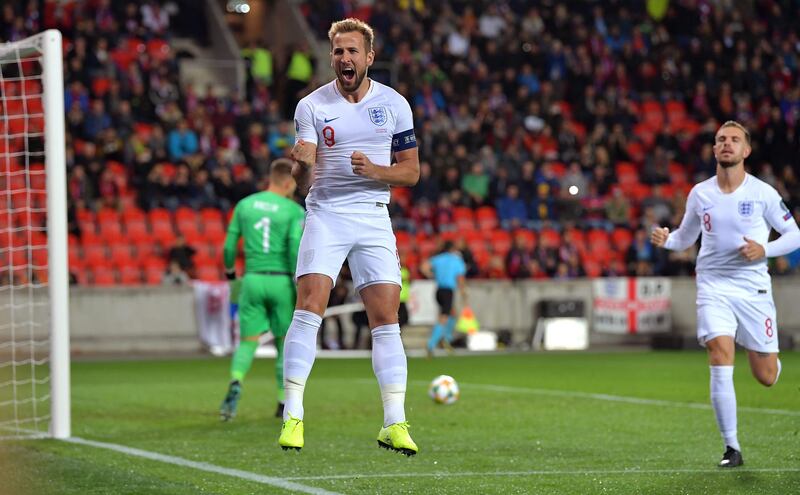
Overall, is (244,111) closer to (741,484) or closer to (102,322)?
(102,322)

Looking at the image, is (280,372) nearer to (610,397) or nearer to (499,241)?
(610,397)

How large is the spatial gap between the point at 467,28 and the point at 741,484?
24901 millimetres

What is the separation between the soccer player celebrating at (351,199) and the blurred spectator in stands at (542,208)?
20589 millimetres

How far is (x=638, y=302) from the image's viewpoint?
1054 inches

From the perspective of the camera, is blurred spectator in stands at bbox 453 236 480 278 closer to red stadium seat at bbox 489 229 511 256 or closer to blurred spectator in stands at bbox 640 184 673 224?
red stadium seat at bbox 489 229 511 256

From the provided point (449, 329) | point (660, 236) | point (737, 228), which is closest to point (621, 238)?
point (449, 329)

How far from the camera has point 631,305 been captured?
26766 mm

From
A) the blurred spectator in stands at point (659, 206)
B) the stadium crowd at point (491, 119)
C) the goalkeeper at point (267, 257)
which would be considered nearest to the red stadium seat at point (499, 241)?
the stadium crowd at point (491, 119)

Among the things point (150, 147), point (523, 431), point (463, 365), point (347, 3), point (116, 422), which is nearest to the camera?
point (523, 431)

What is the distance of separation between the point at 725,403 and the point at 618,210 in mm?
19324

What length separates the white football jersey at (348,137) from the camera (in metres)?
7.05

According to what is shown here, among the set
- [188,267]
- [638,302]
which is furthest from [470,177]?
[188,267]

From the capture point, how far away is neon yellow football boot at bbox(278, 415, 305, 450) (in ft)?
22.3

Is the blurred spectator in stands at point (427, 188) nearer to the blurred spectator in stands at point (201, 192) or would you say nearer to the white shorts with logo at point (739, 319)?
the blurred spectator in stands at point (201, 192)
